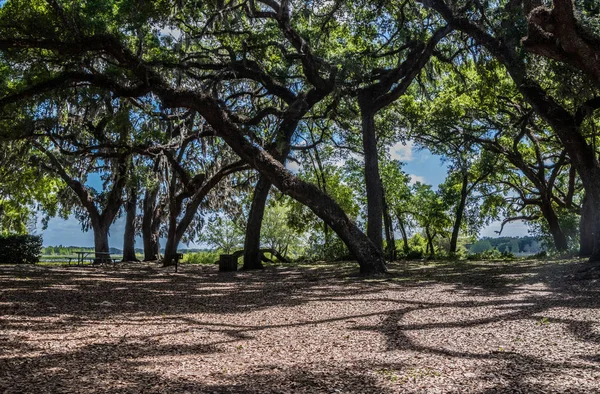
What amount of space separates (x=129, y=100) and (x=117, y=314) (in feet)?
31.0

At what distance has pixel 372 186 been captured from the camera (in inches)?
517

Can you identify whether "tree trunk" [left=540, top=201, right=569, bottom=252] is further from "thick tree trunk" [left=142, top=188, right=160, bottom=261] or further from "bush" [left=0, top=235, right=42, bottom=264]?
"bush" [left=0, top=235, right=42, bottom=264]

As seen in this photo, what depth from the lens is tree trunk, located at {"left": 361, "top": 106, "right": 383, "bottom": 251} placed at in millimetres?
12836

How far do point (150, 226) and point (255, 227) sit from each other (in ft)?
35.8

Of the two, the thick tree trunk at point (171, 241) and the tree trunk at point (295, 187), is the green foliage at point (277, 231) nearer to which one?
the thick tree trunk at point (171, 241)

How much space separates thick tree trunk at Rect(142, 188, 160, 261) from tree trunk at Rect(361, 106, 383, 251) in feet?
45.0

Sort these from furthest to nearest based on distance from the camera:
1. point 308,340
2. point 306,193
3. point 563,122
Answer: point 306,193
point 563,122
point 308,340

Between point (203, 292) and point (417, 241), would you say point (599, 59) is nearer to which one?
point (203, 292)

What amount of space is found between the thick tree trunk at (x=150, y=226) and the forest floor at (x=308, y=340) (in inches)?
630

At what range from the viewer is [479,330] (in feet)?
16.1

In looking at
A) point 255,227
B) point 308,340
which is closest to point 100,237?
point 255,227

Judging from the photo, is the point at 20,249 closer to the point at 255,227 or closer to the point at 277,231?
the point at 255,227

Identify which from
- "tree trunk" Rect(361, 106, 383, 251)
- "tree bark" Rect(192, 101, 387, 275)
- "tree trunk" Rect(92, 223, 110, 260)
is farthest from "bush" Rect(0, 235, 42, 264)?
"tree trunk" Rect(361, 106, 383, 251)

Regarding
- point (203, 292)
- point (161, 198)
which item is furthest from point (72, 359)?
point (161, 198)
